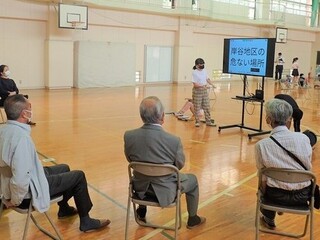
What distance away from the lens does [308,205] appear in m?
3.15

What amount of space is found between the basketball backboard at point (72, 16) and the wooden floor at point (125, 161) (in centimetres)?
384

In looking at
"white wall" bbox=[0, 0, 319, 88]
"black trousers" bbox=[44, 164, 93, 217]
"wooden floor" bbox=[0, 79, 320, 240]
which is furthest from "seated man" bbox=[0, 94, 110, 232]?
"white wall" bbox=[0, 0, 319, 88]

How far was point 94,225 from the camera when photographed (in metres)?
3.59

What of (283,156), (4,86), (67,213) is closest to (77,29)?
(4,86)

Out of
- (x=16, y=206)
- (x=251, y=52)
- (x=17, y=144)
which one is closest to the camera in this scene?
(x=17, y=144)

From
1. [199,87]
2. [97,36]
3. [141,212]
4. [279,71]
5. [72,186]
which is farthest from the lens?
[279,71]

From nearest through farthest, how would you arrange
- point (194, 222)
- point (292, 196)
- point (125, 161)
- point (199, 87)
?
point (292, 196) < point (194, 222) < point (125, 161) < point (199, 87)

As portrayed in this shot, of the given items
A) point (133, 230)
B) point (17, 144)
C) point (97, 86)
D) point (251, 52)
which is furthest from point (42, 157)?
point (97, 86)

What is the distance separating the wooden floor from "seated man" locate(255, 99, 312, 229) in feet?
1.97

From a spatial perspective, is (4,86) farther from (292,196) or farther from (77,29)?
(77,29)

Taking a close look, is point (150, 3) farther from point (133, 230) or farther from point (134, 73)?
point (133, 230)

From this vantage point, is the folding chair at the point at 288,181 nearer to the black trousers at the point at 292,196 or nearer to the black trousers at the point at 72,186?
the black trousers at the point at 292,196

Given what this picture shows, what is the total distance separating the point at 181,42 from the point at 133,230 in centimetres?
1725

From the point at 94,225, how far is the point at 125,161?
2.32 meters
